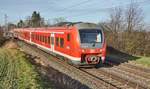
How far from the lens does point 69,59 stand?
18.1 meters

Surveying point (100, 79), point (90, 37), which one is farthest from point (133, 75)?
point (90, 37)

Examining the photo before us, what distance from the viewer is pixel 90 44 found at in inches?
668

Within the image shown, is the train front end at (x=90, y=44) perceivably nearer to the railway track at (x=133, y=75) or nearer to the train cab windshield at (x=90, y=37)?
the train cab windshield at (x=90, y=37)

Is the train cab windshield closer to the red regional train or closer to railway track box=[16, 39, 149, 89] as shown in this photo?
the red regional train

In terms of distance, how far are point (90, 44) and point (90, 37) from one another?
48 cm

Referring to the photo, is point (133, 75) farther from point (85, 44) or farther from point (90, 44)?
point (85, 44)

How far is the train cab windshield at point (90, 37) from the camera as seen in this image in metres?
17.0

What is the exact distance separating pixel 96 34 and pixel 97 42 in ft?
1.74

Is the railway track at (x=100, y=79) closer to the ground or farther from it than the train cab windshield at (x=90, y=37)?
closer to the ground

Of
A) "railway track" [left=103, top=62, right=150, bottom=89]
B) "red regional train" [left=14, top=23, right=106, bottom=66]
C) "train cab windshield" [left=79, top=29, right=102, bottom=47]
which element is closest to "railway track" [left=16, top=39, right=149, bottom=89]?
"railway track" [left=103, top=62, right=150, bottom=89]

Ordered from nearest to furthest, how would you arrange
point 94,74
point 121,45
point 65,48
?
point 94,74
point 65,48
point 121,45

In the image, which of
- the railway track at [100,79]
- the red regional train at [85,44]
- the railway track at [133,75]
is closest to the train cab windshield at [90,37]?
the red regional train at [85,44]

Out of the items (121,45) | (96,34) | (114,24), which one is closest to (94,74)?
(96,34)

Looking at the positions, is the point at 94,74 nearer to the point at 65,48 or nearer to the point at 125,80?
the point at 125,80
